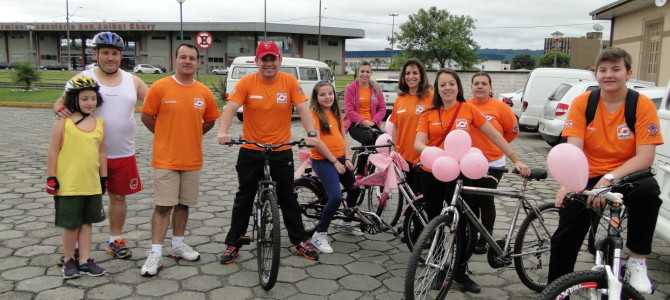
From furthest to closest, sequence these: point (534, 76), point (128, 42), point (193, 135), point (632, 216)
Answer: point (128, 42)
point (534, 76)
point (193, 135)
point (632, 216)

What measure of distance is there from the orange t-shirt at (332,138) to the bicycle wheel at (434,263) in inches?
64.4

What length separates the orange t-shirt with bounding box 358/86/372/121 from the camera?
6877 millimetres

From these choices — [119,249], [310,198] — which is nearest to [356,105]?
[310,198]

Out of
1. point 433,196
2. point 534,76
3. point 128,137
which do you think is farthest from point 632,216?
point 534,76

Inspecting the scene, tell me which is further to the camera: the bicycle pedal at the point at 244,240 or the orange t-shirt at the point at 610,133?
the bicycle pedal at the point at 244,240

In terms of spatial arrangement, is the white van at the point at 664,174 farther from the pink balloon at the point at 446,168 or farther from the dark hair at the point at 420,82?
the dark hair at the point at 420,82

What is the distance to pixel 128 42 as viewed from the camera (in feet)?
245

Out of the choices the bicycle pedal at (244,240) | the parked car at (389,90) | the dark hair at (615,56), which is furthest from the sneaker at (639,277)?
the parked car at (389,90)

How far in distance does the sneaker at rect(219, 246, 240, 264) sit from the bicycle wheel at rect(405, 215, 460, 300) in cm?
177

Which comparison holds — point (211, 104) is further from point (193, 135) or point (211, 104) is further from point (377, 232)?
point (377, 232)

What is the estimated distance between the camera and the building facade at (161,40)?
71125 millimetres

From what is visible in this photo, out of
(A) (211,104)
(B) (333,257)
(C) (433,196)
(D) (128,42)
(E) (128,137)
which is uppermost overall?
(D) (128,42)

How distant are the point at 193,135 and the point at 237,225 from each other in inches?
33.7

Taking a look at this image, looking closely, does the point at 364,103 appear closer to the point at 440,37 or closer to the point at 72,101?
the point at 72,101
